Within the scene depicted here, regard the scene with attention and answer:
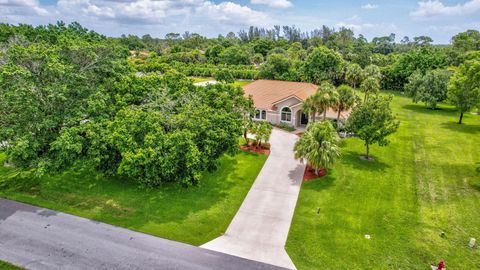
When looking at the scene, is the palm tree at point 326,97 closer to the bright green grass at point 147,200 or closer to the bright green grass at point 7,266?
the bright green grass at point 147,200

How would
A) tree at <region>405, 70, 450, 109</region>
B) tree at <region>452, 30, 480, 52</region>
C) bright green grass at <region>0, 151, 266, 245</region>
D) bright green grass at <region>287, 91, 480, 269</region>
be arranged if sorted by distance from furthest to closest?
tree at <region>452, 30, 480, 52</region>
tree at <region>405, 70, 450, 109</region>
bright green grass at <region>0, 151, 266, 245</region>
bright green grass at <region>287, 91, 480, 269</region>

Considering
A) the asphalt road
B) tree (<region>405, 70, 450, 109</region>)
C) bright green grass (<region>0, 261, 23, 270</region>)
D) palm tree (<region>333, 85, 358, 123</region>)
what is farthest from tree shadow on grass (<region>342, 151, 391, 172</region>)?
tree (<region>405, 70, 450, 109</region>)

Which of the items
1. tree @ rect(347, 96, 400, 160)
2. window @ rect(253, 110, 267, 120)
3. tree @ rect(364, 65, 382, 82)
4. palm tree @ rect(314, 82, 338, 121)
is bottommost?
window @ rect(253, 110, 267, 120)

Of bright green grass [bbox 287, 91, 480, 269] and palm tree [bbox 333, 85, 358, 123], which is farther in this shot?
palm tree [bbox 333, 85, 358, 123]

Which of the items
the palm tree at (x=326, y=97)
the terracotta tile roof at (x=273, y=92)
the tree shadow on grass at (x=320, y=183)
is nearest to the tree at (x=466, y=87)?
the terracotta tile roof at (x=273, y=92)

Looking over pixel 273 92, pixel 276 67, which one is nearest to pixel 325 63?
pixel 276 67

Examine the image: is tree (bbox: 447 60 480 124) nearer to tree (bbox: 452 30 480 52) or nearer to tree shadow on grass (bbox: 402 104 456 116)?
tree shadow on grass (bbox: 402 104 456 116)
